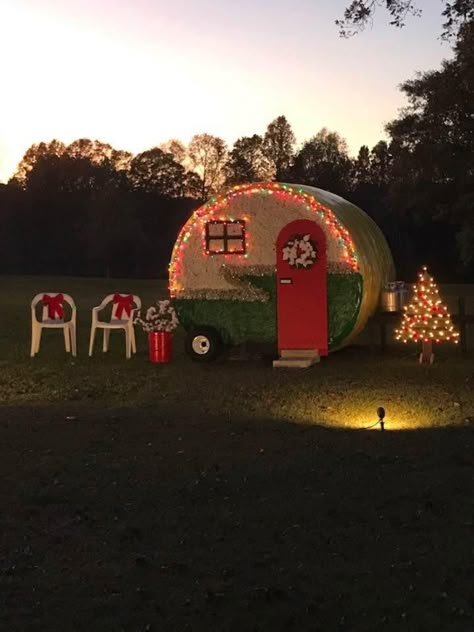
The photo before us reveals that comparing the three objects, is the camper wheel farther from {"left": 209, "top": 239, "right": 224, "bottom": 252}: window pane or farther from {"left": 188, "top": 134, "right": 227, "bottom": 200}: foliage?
{"left": 188, "top": 134, "right": 227, "bottom": 200}: foliage

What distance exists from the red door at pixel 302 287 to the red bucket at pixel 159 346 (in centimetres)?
184

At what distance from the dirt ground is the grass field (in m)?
0.01

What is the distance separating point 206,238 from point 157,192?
41.8 m

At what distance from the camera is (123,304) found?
1431cm

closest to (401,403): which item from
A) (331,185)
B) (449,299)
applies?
(449,299)

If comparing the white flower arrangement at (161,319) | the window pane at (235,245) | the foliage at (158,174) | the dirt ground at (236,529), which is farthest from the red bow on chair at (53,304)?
the foliage at (158,174)

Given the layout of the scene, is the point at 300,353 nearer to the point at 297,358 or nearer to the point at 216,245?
the point at 297,358

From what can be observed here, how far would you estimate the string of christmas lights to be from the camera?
1285 cm

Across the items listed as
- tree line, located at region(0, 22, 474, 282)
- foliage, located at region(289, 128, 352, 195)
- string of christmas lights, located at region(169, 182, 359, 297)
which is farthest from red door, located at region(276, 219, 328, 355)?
foliage, located at region(289, 128, 352, 195)

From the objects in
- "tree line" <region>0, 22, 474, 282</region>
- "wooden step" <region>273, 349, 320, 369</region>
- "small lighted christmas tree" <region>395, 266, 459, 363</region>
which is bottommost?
"wooden step" <region>273, 349, 320, 369</region>

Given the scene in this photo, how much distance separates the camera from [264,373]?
1196 cm

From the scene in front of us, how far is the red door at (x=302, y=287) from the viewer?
12.9m

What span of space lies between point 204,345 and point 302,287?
6.09 feet

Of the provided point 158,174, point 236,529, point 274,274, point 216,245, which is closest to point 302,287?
point 274,274
